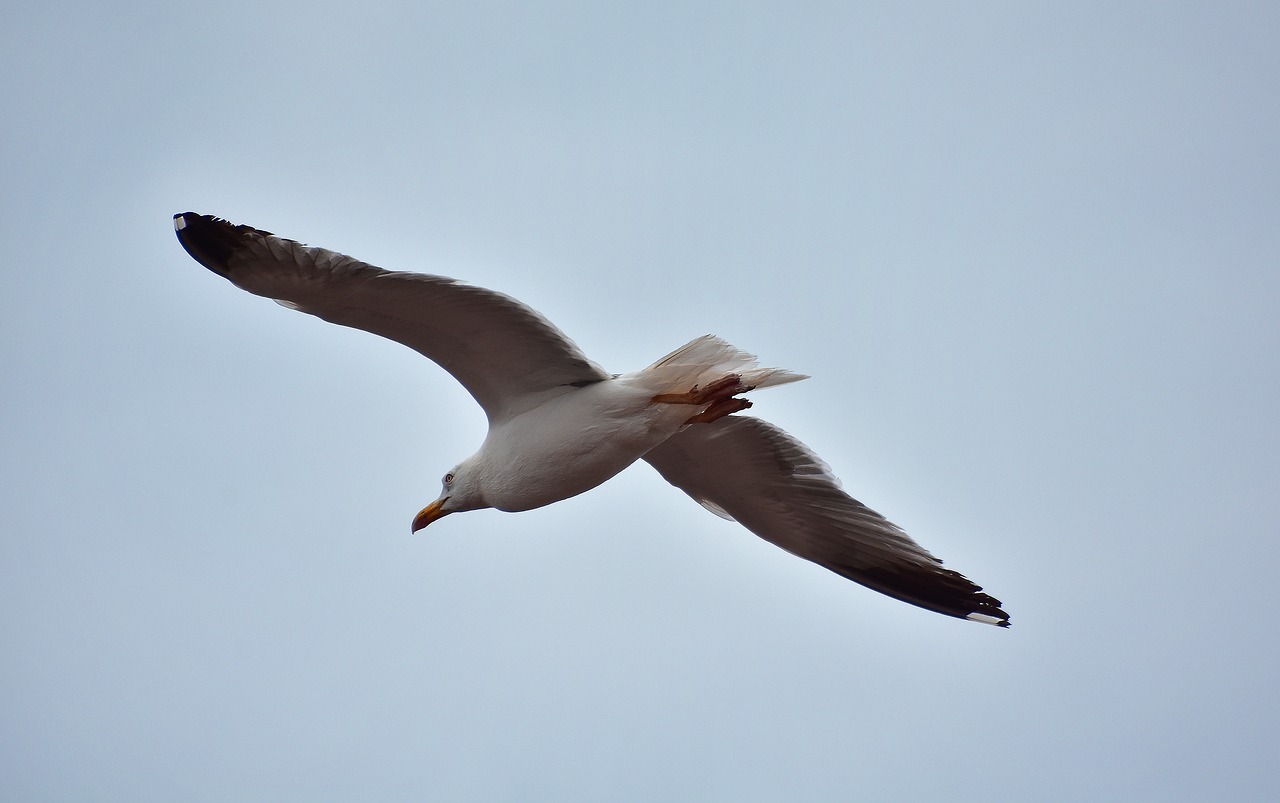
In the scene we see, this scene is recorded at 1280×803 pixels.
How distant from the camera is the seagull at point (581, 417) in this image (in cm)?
660

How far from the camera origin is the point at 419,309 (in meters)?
6.80

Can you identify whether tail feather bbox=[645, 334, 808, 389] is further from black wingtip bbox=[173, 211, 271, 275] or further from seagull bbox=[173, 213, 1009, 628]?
black wingtip bbox=[173, 211, 271, 275]

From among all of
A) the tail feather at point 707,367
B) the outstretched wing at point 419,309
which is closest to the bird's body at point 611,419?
the tail feather at point 707,367

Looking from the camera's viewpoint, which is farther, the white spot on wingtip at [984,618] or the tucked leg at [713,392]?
the white spot on wingtip at [984,618]

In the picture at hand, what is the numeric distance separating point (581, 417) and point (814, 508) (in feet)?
6.04

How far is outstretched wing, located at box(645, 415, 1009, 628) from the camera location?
8.02 meters

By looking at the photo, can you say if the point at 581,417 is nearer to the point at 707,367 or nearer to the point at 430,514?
the point at 707,367

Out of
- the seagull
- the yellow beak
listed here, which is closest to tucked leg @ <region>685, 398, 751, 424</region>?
the seagull

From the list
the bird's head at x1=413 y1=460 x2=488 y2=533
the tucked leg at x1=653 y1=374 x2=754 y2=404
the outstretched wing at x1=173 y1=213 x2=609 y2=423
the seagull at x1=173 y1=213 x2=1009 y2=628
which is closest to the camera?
the outstretched wing at x1=173 y1=213 x2=609 y2=423

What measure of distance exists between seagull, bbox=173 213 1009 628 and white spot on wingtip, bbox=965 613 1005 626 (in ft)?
0.04

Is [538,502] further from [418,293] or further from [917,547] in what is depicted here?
[917,547]

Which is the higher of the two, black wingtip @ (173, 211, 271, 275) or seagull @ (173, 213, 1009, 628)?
black wingtip @ (173, 211, 271, 275)

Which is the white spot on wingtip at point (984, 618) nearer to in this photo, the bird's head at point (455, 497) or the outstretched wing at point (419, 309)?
the outstretched wing at point (419, 309)

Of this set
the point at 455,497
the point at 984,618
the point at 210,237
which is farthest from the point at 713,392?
the point at 210,237
